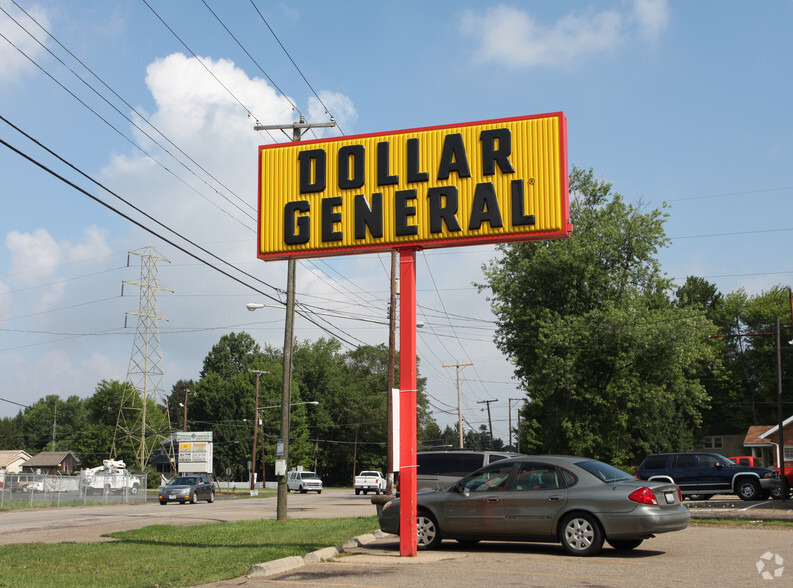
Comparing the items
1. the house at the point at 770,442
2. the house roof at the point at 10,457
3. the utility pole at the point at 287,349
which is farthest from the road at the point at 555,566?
the house roof at the point at 10,457

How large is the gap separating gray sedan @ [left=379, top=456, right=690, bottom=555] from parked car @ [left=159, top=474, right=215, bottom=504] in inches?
1176

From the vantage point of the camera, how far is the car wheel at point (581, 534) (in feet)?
39.1

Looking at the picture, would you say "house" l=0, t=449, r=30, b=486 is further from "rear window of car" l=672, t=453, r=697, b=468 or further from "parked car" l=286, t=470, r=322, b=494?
"rear window of car" l=672, t=453, r=697, b=468

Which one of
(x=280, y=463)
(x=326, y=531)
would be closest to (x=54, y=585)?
(x=326, y=531)

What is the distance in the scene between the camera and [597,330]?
3803cm

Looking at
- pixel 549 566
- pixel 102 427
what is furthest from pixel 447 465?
pixel 102 427

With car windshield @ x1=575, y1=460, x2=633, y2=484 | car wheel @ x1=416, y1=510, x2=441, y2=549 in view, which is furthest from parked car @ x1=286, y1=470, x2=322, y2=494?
car windshield @ x1=575, y1=460, x2=633, y2=484

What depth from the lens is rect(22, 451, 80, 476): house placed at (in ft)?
360

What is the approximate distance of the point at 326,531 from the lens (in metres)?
17.6

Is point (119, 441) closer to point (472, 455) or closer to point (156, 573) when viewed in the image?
point (472, 455)

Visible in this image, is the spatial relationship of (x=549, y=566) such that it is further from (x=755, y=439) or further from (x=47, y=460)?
(x=47, y=460)

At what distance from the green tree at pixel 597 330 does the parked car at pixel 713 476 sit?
6874mm

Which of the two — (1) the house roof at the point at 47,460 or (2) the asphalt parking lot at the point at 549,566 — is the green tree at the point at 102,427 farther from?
(2) the asphalt parking lot at the point at 549,566

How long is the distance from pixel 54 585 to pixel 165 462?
9274 centimetres
